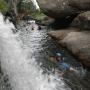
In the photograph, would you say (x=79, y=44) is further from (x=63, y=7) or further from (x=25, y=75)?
(x=63, y=7)

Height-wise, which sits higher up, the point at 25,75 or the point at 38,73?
the point at 25,75

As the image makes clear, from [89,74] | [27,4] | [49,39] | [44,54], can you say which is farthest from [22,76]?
[27,4]

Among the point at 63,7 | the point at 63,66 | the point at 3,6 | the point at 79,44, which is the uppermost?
the point at 63,7

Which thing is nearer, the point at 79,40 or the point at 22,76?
the point at 22,76

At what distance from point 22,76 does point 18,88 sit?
1318 mm

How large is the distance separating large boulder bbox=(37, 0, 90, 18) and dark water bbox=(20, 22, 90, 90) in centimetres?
274

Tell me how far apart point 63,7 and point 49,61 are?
8806 mm

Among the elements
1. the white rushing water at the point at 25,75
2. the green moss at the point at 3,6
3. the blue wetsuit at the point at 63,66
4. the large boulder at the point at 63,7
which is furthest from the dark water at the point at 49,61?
the green moss at the point at 3,6

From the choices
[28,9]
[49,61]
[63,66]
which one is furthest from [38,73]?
[28,9]

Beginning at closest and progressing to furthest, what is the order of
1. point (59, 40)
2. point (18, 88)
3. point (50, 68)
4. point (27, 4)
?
point (18, 88), point (50, 68), point (59, 40), point (27, 4)

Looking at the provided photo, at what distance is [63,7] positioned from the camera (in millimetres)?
24047

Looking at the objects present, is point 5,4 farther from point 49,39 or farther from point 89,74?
point 89,74

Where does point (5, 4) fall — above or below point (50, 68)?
above

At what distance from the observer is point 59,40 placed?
833 inches
